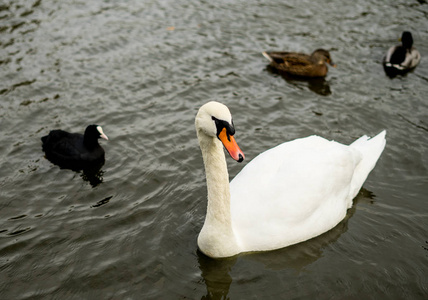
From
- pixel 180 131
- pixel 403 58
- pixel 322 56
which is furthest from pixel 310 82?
pixel 180 131

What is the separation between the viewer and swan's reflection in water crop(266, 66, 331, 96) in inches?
399

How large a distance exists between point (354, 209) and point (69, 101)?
5736 millimetres

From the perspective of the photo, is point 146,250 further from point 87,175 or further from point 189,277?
point 87,175

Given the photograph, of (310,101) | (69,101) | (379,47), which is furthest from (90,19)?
(379,47)

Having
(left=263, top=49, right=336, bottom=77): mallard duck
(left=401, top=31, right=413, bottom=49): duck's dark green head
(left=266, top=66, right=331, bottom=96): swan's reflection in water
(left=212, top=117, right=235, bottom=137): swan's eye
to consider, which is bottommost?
(left=266, top=66, right=331, bottom=96): swan's reflection in water

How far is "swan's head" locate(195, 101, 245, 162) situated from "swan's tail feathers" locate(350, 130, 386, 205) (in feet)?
8.57

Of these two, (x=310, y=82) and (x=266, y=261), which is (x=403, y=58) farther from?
(x=266, y=261)

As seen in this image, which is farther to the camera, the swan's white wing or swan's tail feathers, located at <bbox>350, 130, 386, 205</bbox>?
swan's tail feathers, located at <bbox>350, 130, 386, 205</bbox>

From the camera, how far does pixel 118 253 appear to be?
5801mm

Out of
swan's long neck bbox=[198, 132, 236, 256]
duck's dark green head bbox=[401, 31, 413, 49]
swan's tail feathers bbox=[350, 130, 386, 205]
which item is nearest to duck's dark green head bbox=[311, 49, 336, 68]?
duck's dark green head bbox=[401, 31, 413, 49]

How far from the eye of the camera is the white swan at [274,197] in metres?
5.30


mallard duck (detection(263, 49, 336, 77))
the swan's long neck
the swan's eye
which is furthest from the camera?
mallard duck (detection(263, 49, 336, 77))

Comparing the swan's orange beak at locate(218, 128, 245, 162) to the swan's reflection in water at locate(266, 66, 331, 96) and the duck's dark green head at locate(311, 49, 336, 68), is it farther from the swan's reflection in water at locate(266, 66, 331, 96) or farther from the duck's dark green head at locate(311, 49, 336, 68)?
the duck's dark green head at locate(311, 49, 336, 68)

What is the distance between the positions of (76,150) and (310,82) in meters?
5.50
